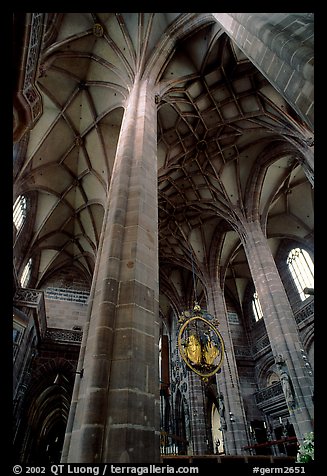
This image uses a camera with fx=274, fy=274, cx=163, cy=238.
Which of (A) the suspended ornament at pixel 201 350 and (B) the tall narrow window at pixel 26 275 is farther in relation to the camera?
(B) the tall narrow window at pixel 26 275

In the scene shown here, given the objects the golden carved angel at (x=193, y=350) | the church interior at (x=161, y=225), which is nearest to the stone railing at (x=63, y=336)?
the church interior at (x=161, y=225)

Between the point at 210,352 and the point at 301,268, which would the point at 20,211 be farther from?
the point at 301,268

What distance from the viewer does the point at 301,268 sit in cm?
1767

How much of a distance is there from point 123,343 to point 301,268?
16.6 meters

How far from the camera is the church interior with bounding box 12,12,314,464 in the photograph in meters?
3.79

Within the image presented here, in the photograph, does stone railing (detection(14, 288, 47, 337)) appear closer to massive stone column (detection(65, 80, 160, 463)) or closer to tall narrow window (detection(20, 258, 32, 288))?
tall narrow window (detection(20, 258, 32, 288))

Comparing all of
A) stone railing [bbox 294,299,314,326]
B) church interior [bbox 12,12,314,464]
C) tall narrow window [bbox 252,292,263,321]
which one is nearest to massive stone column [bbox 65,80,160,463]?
church interior [bbox 12,12,314,464]

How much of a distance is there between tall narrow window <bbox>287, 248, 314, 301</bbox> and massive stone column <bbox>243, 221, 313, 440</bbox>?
17.2 feet

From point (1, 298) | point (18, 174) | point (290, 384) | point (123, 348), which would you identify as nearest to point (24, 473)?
point (123, 348)

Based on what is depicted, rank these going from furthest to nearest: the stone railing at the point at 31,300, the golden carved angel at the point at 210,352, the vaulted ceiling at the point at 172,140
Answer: the stone railing at the point at 31,300 < the vaulted ceiling at the point at 172,140 < the golden carved angel at the point at 210,352

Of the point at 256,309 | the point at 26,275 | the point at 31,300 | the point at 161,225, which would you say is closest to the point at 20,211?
the point at 26,275

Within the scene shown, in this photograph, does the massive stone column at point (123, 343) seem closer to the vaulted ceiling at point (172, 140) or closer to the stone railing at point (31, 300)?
the vaulted ceiling at point (172, 140)

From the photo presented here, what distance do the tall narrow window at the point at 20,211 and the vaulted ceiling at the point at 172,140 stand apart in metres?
0.84

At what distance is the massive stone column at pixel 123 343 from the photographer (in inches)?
129
